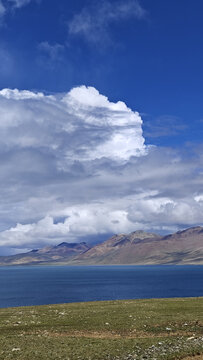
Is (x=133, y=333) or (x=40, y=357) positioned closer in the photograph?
(x=40, y=357)

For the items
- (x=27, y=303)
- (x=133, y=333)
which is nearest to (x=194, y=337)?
(x=133, y=333)

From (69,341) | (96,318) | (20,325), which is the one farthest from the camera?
(96,318)

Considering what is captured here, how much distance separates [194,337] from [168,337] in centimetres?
272

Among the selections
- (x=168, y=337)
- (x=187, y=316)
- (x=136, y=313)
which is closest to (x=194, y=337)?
(x=168, y=337)

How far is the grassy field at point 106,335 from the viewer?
97.5 feet

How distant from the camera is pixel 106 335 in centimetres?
3891

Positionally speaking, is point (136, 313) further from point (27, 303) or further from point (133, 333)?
point (27, 303)

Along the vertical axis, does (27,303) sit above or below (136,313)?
below

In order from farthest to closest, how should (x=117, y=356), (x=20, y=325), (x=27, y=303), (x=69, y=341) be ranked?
(x=27, y=303)
(x=20, y=325)
(x=69, y=341)
(x=117, y=356)

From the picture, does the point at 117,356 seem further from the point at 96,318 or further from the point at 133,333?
the point at 96,318

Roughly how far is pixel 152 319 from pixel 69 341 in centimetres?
1783

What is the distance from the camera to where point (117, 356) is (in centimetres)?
2881

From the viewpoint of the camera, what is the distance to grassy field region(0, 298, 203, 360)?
29.7 meters

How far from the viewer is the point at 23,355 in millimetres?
29406
